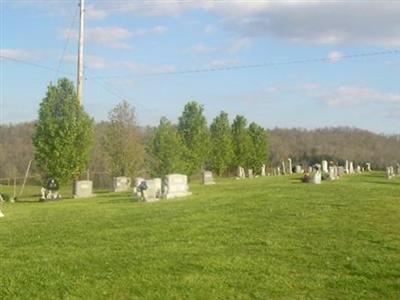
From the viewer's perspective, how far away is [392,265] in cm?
862

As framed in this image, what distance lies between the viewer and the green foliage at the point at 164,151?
35.0m

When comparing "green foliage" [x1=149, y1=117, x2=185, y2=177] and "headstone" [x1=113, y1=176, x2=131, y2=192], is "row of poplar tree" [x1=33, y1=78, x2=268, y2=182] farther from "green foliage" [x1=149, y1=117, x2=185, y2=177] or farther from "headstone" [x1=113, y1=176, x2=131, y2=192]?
"headstone" [x1=113, y1=176, x2=131, y2=192]

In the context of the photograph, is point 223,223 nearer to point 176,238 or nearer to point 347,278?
point 176,238

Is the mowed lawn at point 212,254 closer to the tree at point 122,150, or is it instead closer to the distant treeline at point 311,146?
the tree at point 122,150

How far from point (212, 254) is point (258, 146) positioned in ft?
149

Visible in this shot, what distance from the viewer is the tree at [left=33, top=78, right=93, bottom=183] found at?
2806 centimetres

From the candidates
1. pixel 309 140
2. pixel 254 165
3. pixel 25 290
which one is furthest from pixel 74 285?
pixel 309 140

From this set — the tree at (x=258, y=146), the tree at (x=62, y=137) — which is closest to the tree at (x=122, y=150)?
the tree at (x=62, y=137)

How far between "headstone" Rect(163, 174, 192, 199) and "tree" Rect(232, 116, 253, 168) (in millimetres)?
29019

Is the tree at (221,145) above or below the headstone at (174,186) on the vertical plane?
above

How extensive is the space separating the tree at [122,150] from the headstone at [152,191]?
1774 cm

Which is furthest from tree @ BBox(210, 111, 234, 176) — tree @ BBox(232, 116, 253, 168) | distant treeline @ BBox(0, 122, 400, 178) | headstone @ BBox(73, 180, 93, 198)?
distant treeline @ BBox(0, 122, 400, 178)

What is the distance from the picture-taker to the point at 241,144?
5225cm

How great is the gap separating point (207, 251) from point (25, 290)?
307 centimetres
